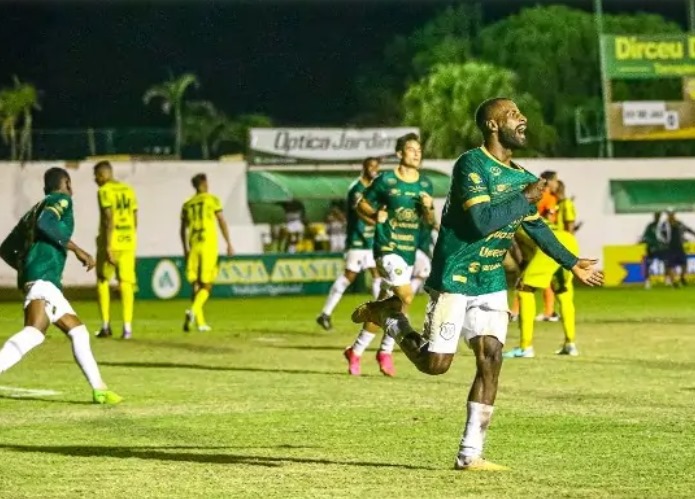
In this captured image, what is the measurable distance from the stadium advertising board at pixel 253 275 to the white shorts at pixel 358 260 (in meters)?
15.1

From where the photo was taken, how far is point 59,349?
71.5ft

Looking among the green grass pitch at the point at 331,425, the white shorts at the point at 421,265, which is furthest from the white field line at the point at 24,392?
the white shorts at the point at 421,265

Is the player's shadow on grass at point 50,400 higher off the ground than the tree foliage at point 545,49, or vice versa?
the tree foliage at point 545,49

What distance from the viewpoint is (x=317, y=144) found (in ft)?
160

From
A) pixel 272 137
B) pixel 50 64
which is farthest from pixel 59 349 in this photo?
pixel 50 64

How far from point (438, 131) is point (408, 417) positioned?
259 ft

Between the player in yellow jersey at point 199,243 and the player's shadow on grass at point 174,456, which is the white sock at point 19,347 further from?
the player in yellow jersey at point 199,243

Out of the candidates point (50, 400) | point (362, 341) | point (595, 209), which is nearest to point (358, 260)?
point (362, 341)

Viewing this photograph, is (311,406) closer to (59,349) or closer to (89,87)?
(59,349)

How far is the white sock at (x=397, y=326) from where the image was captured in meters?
10.3

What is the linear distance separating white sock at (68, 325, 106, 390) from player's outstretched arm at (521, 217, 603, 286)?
5.31 metres

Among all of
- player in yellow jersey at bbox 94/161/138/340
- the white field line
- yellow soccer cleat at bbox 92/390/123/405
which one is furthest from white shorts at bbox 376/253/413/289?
player in yellow jersey at bbox 94/161/138/340

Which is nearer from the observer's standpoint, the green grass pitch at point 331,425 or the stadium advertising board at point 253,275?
the green grass pitch at point 331,425

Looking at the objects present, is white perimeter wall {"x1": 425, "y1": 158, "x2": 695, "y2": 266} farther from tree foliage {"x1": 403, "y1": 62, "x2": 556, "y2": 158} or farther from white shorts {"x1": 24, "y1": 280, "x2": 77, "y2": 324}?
tree foliage {"x1": 403, "y1": 62, "x2": 556, "y2": 158}
